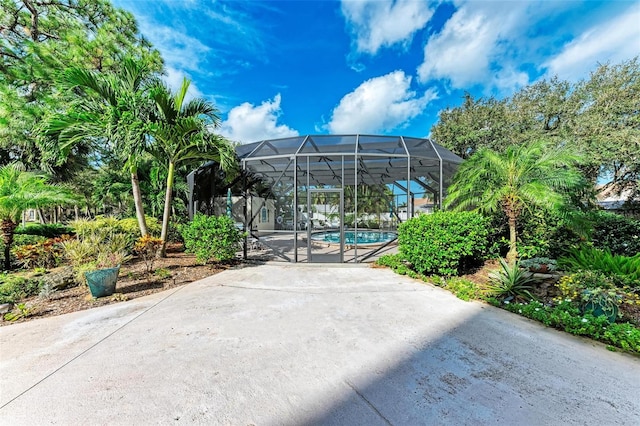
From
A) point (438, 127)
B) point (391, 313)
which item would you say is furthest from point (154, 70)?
point (438, 127)

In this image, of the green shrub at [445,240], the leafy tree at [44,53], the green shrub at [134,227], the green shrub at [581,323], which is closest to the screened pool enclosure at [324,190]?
the green shrub at [134,227]

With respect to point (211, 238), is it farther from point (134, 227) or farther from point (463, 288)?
point (463, 288)

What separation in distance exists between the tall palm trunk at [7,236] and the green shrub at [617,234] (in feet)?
42.7

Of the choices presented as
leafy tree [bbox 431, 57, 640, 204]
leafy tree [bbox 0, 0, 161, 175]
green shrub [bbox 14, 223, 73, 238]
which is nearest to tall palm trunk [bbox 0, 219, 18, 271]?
green shrub [bbox 14, 223, 73, 238]

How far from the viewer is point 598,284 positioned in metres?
3.40

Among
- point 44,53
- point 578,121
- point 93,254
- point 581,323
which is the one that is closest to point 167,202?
point 93,254

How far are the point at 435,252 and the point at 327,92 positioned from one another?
38.5 ft

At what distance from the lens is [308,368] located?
2318mm

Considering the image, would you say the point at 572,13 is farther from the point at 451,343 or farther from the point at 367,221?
the point at 451,343

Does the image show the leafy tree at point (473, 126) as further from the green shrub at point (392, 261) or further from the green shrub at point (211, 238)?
the green shrub at point (211, 238)

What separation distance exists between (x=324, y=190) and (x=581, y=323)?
19.2ft

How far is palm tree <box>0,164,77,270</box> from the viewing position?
5.37m

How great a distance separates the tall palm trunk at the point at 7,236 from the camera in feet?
17.9

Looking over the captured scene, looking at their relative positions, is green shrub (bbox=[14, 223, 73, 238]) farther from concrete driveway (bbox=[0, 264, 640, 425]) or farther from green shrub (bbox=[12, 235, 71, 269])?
concrete driveway (bbox=[0, 264, 640, 425])
